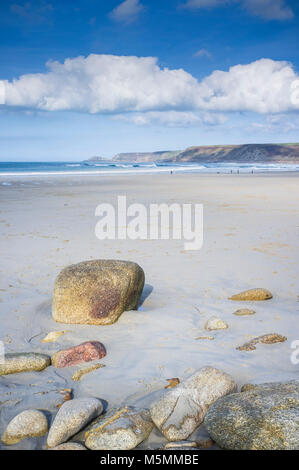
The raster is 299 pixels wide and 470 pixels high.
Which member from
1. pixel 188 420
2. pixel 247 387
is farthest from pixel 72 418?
pixel 247 387

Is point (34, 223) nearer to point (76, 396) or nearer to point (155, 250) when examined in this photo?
point (155, 250)

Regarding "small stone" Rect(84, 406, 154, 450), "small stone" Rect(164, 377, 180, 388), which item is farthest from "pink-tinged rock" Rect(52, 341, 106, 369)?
"small stone" Rect(84, 406, 154, 450)

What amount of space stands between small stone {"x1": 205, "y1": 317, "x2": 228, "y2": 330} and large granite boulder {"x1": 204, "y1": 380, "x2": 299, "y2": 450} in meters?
1.72

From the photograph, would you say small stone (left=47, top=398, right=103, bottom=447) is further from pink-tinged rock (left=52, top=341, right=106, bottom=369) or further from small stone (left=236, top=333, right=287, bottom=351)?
small stone (left=236, top=333, right=287, bottom=351)

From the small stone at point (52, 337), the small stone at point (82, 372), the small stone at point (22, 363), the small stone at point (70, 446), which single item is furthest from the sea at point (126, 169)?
the small stone at point (70, 446)

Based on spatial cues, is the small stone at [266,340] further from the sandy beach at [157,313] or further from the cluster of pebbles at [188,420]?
the cluster of pebbles at [188,420]

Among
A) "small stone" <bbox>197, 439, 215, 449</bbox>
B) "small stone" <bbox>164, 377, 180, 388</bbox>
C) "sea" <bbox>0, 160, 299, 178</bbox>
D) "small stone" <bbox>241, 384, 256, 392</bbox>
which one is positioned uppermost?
"sea" <bbox>0, 160, 299, 178</bbox>

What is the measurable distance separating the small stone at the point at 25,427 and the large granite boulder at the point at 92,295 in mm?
2027

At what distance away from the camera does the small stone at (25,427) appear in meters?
2.92

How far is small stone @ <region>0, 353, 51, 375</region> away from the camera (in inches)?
153

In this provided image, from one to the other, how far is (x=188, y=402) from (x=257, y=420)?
1.99 feet
